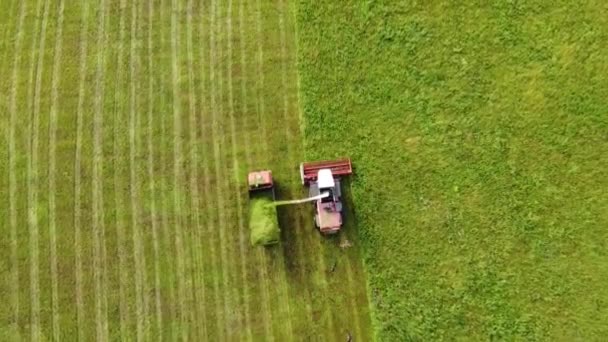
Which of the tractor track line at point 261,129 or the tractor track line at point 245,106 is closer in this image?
the tractor track line at point 245,106

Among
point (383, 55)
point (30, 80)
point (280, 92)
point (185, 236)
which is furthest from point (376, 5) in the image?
point (30, 80)

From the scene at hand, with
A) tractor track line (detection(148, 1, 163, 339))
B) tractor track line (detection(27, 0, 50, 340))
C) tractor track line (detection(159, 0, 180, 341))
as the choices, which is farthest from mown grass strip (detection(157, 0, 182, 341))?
tractor track line (detection(27, 0, 50, 340))

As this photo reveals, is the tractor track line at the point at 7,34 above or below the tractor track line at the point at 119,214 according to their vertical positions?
above

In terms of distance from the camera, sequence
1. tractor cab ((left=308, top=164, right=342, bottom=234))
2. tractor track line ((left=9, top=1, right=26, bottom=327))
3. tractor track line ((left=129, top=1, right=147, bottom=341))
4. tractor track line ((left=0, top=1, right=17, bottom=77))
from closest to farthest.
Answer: tractor cab ((left=308, top=164, right=342, bottom=234))
tractor track line ((left=129, top=1, right=147, bottom=341))
tractor track line ((left=9, top=1, right=26, bottom=327))
tractor track line ((left=0, top=1, right=17, bottom=77))

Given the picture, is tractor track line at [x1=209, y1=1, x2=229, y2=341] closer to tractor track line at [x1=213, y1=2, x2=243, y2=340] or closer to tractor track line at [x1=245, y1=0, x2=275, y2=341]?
tractor track line at [x1=213, y1=2, x2=243, y2=340]

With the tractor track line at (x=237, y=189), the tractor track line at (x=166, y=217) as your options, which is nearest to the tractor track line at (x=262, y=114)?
the tractor track line at (x=237, y=189)

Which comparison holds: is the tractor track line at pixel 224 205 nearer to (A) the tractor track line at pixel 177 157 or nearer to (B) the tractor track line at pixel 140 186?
(A) the tractor track line at pixel 177 157

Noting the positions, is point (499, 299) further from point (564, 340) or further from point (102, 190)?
point (102, 190)

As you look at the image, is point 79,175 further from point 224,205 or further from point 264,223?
point 264,223
